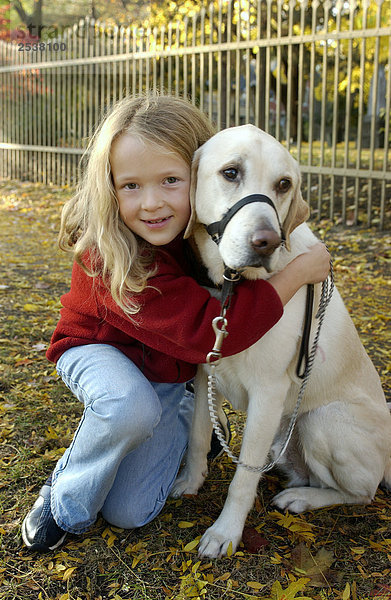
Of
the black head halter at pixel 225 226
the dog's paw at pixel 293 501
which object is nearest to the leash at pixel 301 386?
the black head halter at pixel 225 226

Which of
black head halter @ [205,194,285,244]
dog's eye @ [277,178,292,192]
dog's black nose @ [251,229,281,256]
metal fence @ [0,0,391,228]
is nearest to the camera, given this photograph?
dog's black nose @ [251,229,281,256]

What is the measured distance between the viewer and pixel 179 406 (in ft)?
9.43

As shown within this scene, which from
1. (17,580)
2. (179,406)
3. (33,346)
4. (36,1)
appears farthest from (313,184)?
(36,1)

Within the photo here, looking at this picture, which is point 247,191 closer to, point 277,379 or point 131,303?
point 131,303

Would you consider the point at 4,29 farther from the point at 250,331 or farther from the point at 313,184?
the point at 250,331

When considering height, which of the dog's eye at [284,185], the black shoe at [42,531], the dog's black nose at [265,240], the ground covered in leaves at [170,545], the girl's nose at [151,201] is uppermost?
the dog's eye at [284,185]

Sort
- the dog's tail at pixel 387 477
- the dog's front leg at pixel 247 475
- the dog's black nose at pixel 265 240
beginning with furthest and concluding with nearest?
the dog's tail at pixel 387 477 < the dog's front leg at pixel 247 475 < the dog's black nose at pixel 265 240

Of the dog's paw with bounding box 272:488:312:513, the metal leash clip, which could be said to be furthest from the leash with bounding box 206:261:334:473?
the dog's paw with bounding box 272:488:312:513

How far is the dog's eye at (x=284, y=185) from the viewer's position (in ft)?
7.00

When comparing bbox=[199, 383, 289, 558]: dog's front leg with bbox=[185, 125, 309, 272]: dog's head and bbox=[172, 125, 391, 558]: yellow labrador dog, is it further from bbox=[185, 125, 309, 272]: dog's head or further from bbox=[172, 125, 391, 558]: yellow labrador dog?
bbox=[185, 125, 309, 272]: dog's head

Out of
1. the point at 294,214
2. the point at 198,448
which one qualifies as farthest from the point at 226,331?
the point at 198,448

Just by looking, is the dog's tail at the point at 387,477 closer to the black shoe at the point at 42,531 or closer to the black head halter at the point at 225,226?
the black head halter at the point at 225,226

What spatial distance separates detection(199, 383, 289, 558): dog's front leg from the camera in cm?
225

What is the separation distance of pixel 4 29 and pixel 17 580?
17.5 metres
